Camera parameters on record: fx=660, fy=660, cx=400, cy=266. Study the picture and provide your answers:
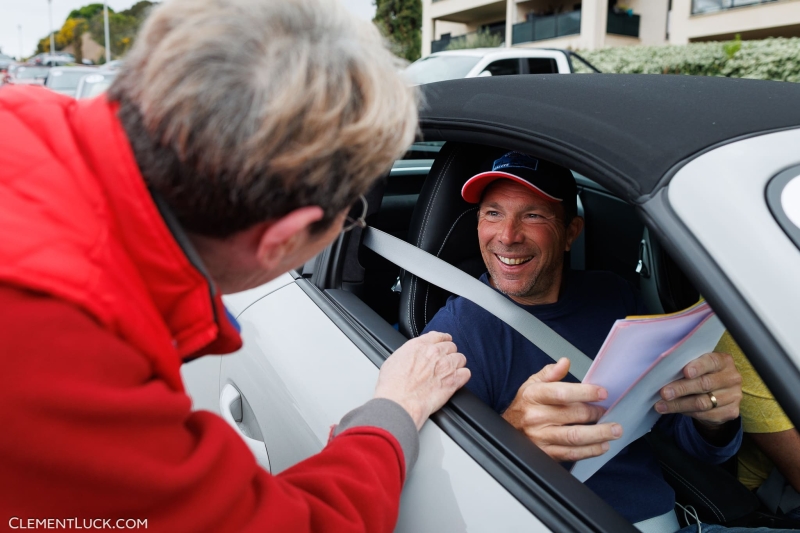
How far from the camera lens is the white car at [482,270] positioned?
100 cm

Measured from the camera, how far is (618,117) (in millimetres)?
1261

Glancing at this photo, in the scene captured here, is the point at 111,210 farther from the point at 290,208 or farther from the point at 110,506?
the point at 110,506

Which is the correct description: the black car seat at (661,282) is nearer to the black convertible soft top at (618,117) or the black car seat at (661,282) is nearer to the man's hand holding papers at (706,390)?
the man's hand holding papers at (706,390)

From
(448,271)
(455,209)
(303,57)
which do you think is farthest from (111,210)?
(455,209)

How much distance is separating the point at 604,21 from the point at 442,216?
2169 cm

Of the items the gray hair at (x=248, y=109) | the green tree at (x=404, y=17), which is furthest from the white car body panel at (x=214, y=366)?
the green tree at (x=404, y=17)

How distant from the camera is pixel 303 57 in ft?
2.77

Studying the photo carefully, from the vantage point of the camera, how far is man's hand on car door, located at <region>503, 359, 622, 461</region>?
1345 millimetres

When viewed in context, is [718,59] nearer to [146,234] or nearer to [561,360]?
[561,360]

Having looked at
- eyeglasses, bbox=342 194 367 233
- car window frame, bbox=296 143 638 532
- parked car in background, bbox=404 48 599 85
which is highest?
parked car in background, bbox=404 48 599 85

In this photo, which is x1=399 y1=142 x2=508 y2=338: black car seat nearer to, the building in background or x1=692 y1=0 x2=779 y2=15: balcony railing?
the building in background

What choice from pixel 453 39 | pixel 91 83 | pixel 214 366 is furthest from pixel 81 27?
pixel 214 366

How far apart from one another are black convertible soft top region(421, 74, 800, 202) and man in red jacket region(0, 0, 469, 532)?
1.33 ft

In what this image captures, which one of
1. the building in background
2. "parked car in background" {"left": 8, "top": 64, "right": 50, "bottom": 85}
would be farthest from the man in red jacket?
"parked car in background" {"left": 8, "top": 64, "right": 50, "bottom": 85}
